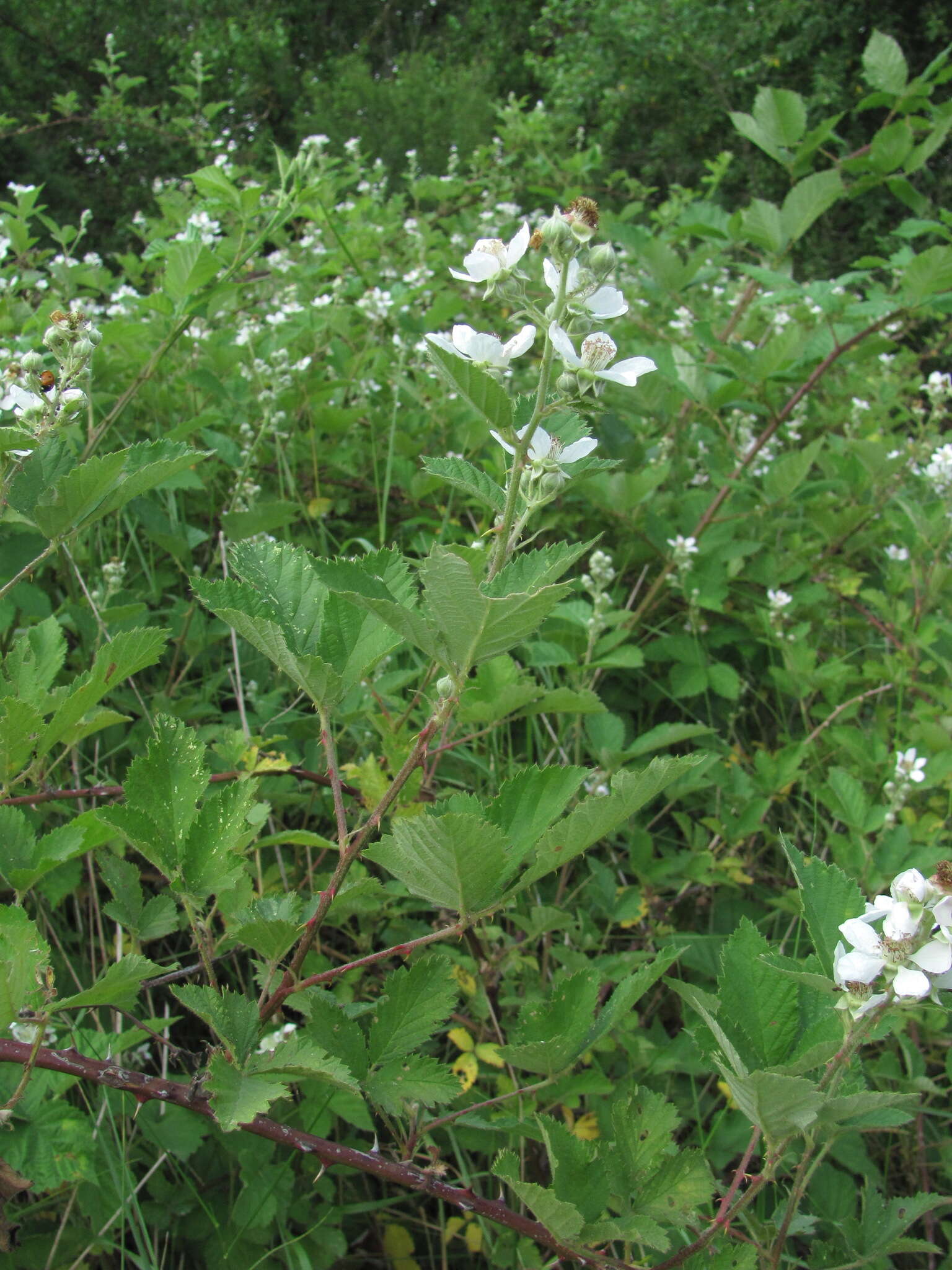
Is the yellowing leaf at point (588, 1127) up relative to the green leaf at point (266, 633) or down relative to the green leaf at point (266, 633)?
down

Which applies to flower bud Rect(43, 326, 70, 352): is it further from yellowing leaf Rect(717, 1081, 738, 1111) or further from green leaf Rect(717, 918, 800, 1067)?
yellowing leaf Rect(717, 1081, 738, 1111)

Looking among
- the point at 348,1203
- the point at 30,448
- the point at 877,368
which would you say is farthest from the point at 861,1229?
the point at 877,368

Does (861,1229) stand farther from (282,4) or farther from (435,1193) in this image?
(282,4)

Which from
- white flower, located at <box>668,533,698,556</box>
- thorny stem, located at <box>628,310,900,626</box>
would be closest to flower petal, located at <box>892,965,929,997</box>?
thorny stem, located at <box>628,310,900,626</box>

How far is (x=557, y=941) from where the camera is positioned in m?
A: 1.48

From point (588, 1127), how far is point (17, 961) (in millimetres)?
765

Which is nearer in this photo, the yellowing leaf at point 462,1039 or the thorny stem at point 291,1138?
the thorny stem at point 291,1138

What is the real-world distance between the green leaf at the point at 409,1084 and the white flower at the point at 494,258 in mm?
717

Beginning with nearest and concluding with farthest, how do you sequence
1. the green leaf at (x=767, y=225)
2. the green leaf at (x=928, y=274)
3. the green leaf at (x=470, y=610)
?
the green leaf at (x=470, y=610), the green leaf at (x=928, y=274), the green leaf at (x=767, y=225)

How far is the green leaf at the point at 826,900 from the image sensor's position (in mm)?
823

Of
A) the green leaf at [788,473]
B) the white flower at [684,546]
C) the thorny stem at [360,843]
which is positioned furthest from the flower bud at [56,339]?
the green leaf at [788,473]

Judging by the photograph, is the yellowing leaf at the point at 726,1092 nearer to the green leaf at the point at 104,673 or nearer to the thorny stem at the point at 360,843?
the thorny stem at the point at 360,843

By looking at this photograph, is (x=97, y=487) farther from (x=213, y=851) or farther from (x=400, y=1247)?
(x=400, y=1247)

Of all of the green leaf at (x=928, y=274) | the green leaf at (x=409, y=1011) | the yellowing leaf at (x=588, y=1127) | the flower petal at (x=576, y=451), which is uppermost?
the flower petal at (x=576, y=451)
